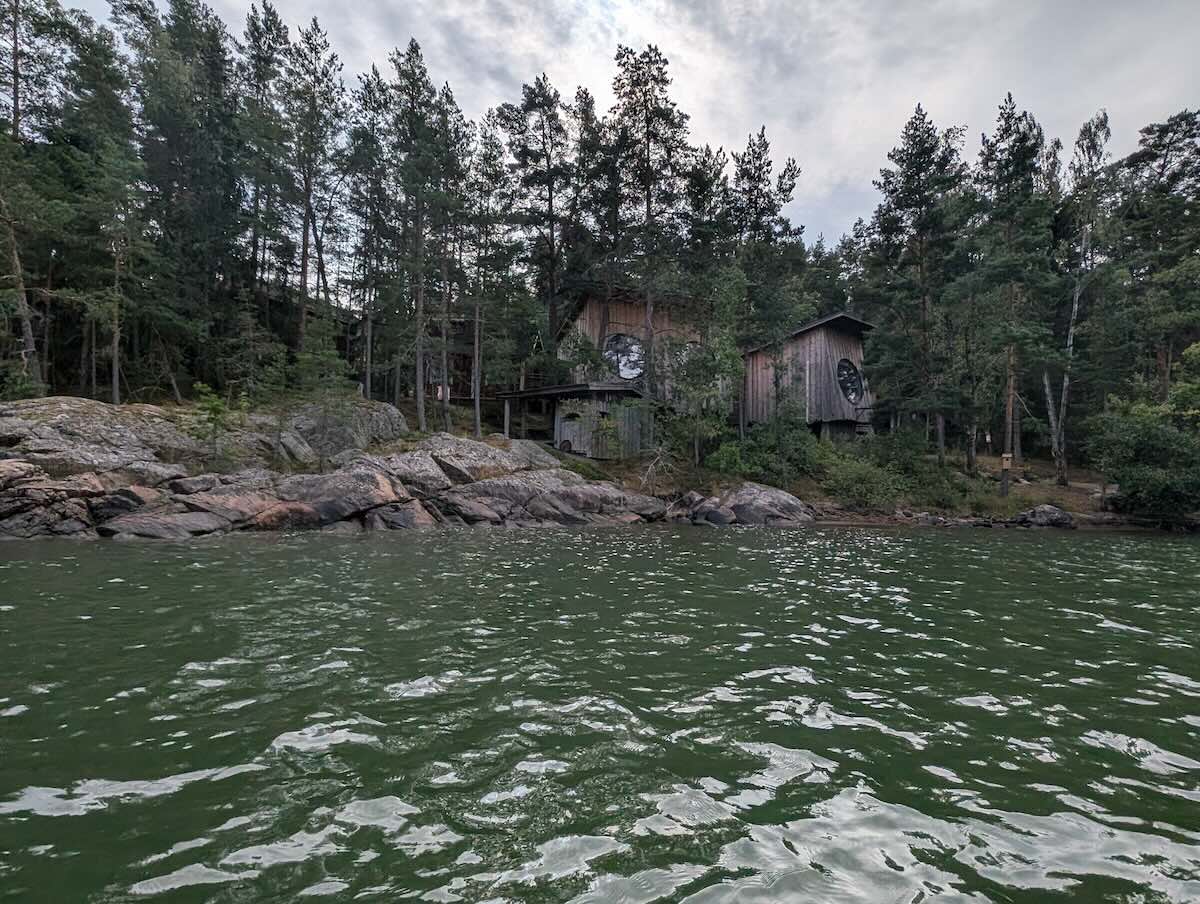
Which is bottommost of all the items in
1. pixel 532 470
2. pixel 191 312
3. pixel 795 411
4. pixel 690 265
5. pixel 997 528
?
pixel 997 528

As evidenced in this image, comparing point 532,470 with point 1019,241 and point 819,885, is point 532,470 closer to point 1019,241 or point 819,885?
point 819,885

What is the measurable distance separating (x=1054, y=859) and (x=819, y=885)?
4.45 feet

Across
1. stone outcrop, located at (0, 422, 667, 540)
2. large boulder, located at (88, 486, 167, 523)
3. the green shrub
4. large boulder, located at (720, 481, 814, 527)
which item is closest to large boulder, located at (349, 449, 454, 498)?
stone outcrop, located at (0, 422, 667, 540)

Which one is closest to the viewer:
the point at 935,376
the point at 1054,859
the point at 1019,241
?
the point at 1054,859

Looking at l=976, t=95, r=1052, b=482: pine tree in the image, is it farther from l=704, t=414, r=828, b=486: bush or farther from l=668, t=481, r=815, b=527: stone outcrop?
l=668, t=481, r=815, b=527: stone outcrop

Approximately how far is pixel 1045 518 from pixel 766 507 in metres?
12.0

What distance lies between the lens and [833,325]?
34938mm

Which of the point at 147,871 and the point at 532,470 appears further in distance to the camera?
the point at 532,470

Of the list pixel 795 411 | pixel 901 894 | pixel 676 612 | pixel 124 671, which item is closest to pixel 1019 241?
pixel 795 411

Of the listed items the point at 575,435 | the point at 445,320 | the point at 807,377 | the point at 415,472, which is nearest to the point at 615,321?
the point at 575,435

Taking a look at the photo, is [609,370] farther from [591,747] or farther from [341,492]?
[591,747]

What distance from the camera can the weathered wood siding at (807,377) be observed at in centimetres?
3369

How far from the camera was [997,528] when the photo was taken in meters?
24.1

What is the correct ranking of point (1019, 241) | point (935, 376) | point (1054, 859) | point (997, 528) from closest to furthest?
point (1054, 859)
point (997, 528)
point (1019, 241)
point (935, 376)
